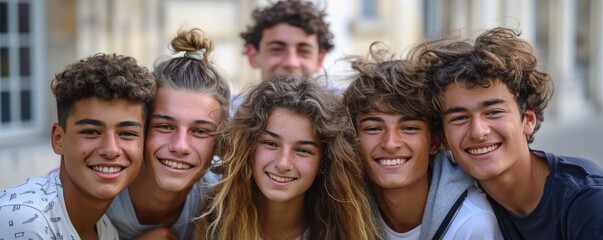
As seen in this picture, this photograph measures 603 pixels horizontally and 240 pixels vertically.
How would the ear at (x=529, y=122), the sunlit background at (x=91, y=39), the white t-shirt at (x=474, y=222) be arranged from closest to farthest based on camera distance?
the white t-shirt at (x=474, y=222) < the ear at (x=529, y=122) < the sunlit background at (x=91, y=39)

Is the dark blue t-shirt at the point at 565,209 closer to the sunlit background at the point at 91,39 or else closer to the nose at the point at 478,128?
the nose at the point at 478,128

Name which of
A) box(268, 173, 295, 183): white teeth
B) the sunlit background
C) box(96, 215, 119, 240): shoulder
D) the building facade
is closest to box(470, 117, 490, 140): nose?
box(268, 173, 295, 183): white teeth

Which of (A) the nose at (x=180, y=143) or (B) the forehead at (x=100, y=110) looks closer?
(B) the forehead at (x=100, y=110)

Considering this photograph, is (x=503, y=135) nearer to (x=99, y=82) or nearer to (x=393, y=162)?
(x=393, y=162)

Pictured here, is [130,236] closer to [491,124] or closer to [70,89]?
[70,89]

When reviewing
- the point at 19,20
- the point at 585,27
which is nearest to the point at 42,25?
the point at 19,20

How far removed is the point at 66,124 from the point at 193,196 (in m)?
0.80

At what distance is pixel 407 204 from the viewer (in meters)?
3.77

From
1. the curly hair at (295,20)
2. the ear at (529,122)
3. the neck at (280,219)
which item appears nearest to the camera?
the ear at (529,122)

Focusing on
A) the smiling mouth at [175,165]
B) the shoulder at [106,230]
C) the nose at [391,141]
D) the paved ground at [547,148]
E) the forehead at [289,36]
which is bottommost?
the paved ground at [547,148]

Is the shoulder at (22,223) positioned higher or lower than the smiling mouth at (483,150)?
lower

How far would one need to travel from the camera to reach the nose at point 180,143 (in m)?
3.69

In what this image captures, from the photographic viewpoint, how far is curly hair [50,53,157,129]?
344 centimetres

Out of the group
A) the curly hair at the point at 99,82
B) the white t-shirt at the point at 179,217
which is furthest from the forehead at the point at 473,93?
the curly hair at the point at 99,82
